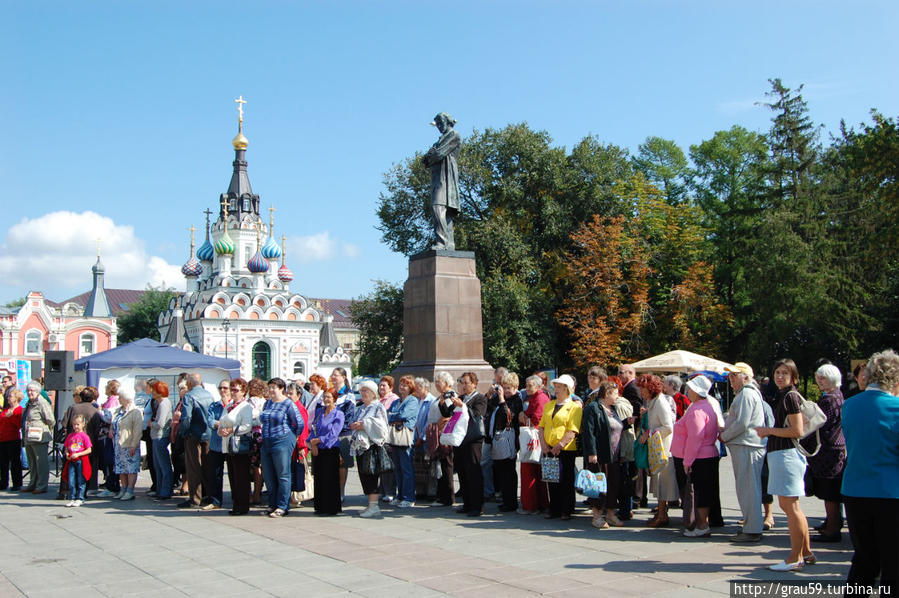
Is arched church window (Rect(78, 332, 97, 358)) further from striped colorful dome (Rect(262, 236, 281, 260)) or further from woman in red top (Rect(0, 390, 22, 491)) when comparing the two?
woman in red top (Rect(0, 390, 22, 491))

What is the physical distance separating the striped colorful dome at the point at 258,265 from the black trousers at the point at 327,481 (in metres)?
58.0

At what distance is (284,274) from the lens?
7356 centimetres

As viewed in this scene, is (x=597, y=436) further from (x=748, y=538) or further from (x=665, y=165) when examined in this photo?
(x=665, y=165)

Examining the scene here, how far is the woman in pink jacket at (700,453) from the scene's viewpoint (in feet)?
26.2

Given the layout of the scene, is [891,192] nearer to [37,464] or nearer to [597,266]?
[597,266]

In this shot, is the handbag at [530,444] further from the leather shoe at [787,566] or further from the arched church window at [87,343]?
the arched church window at [87,343]

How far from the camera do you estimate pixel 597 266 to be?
3269 cm

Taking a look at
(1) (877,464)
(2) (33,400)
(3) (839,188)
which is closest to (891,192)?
(3) (839,188)

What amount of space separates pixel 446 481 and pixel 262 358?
5381 cm

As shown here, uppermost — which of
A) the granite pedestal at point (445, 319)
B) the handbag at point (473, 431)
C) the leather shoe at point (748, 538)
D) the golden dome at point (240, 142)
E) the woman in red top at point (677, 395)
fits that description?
the golden dome at point (240, 142)

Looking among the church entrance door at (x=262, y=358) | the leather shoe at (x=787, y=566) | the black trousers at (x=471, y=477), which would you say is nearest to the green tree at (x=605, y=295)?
the black trousers at (x=471, y=477)

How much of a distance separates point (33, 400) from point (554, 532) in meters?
9.19

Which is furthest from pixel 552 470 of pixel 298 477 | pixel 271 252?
pixel 271 252

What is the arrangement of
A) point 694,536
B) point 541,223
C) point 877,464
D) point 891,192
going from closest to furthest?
point 877,464
point 694,536
point 891,192
point 541,223
